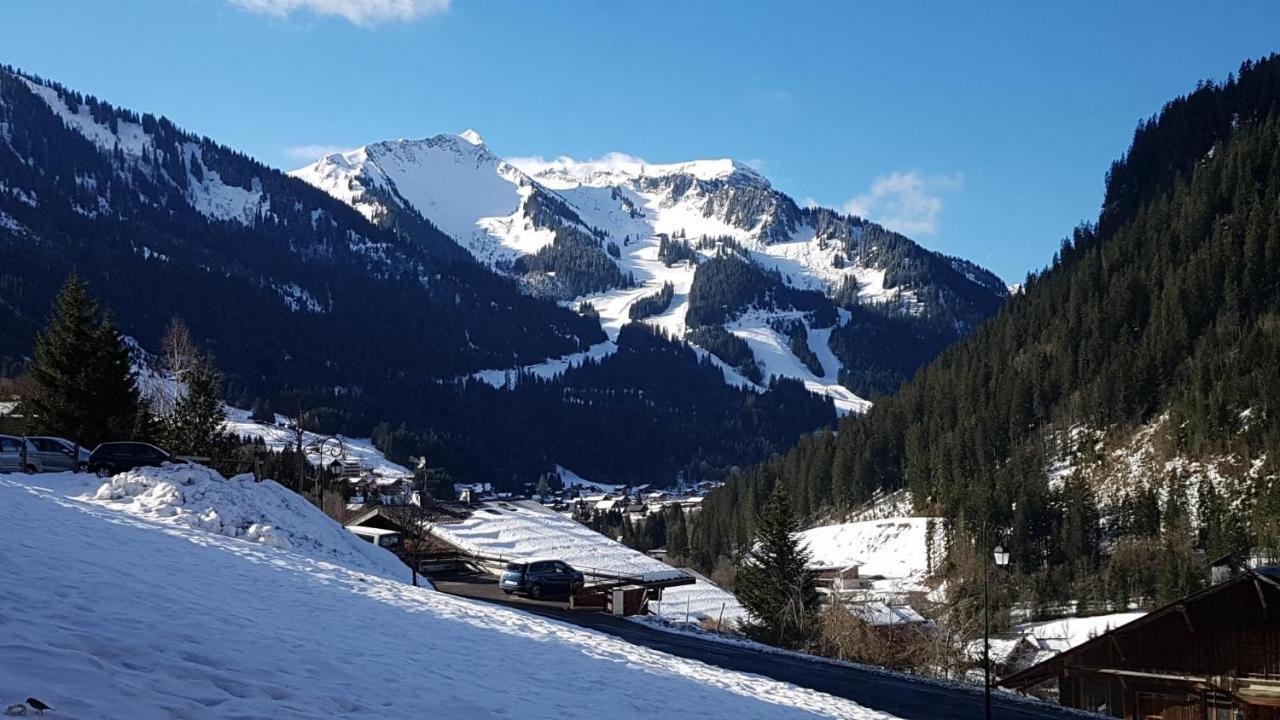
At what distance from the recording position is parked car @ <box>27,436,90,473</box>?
33938mm

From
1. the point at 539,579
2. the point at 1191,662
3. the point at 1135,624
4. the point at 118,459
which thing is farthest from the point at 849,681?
the point at 118,459

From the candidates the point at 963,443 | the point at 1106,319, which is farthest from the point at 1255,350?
the point at 963,443

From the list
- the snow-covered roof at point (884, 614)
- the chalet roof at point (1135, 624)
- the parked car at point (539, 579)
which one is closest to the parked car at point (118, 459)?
the parked car at point (539, 579)

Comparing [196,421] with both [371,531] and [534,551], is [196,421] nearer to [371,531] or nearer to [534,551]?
[371,531]

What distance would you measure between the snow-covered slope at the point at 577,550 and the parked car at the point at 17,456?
1299 inches

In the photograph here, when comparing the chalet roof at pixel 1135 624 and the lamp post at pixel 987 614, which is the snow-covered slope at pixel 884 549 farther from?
the lamp post at pixel 987 614

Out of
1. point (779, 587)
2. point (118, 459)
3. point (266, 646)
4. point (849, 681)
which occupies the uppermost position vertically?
point (118, 459)

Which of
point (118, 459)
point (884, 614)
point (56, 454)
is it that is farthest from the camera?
point (884, 614)

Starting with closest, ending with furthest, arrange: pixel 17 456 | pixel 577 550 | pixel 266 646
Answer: pixel 266 646 < pixel 17 456 < pixel 577 550

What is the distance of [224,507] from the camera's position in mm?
27766

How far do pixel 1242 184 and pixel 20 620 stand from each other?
156329 mm

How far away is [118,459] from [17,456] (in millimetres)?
4851

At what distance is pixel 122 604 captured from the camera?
10.5m

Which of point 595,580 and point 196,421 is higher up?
point 196,421
